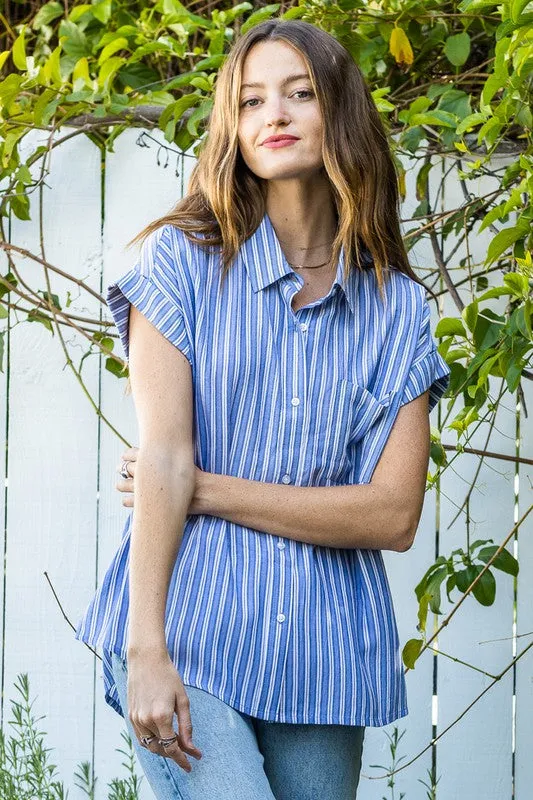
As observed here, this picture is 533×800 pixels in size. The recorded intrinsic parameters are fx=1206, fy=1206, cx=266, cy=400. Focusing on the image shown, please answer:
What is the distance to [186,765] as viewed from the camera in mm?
1271

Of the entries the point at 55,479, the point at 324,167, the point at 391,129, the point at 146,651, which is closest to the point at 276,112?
the point at 324,167

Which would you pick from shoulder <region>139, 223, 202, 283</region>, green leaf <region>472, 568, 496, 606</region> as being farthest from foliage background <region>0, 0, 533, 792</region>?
shoulder <region>139, 223, 202, 283</region>

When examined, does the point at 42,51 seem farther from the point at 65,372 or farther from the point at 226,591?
the point at 226,591

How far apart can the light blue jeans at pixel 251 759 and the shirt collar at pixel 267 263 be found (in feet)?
1.59

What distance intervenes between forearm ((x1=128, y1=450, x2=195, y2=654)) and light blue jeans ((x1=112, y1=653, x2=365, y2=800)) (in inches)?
3.7

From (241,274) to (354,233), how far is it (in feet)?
0.58

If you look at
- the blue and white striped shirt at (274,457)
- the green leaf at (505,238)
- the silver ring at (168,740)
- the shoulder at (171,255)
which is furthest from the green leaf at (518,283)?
the silver ring at (168,740)

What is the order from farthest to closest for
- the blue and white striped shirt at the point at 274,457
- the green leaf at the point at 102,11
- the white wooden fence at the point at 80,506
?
the green leaf at the point at 102,11 < the white wooden fence at the point at 80,506 < the blue and white striped shirt at the point at 274,457

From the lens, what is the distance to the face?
1.50 metres

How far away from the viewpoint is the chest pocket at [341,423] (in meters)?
1.46

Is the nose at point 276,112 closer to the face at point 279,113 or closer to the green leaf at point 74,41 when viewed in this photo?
the face at point 279,113

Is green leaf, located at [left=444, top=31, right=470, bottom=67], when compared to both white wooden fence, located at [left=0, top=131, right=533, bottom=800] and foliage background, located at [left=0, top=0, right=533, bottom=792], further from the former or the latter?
white wooden fence, located at [left=0, top=131, right=533, bottom=800]

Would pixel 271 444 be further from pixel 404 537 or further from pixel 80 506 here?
pixel 80 506

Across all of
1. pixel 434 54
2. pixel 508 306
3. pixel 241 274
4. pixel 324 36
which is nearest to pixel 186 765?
pixel 241 274
